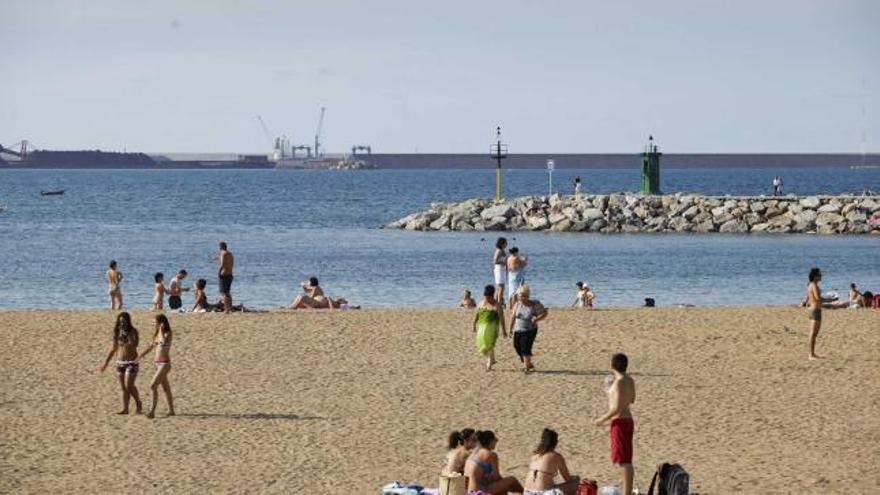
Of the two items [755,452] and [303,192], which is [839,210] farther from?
[303,192]

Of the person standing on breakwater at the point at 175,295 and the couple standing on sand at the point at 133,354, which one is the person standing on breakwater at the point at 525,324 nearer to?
the couple standing on sand at the point at 133,354

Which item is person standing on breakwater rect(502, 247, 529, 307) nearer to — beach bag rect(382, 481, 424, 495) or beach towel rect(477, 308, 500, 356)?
beach towel rect(477, 308, 500, 356)

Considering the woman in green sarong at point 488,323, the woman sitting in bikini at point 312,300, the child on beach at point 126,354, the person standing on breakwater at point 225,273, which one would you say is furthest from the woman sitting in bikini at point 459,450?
the woman sitting in bikini at point 312,300

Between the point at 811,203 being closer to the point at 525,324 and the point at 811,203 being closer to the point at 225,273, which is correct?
the point at 225,273

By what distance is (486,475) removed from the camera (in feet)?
44.5

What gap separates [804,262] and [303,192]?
9431 cm

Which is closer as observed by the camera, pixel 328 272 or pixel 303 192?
pixel 328 272

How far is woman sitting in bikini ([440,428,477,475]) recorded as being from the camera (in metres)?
13.8

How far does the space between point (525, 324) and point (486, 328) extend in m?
0.53

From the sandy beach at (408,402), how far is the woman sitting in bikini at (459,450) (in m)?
0.84

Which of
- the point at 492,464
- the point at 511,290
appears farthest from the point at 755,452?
the point at 511,290

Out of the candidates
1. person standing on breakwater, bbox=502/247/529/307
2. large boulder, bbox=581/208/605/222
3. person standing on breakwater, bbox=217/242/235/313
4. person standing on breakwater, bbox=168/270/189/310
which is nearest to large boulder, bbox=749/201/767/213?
large boulder, bbox=581/208/605/222

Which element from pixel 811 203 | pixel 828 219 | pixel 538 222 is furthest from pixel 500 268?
pixel 811 203

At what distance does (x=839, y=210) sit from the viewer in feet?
208
